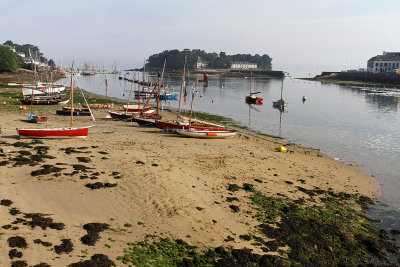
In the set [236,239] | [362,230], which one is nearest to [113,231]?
[236,239]

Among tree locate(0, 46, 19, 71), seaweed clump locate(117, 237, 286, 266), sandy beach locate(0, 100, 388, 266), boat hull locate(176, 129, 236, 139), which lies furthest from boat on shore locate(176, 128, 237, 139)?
tree locate(0, 46, 19, 71)

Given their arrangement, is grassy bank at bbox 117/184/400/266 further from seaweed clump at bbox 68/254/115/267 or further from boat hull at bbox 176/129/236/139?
boat hull at bbox 176/129/236/139

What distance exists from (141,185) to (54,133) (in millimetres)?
12803

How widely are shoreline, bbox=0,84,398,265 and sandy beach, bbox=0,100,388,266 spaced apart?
0.06 m

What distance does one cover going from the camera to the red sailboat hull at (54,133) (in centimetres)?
2627

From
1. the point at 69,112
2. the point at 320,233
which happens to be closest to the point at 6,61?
the point at 69,112

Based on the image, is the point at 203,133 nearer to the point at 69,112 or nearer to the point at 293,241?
the point at 293,241

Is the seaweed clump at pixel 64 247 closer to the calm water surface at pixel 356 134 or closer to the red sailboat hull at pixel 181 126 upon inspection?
the calm water surface at pixel 356 134

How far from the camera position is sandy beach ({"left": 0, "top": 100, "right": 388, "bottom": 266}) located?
43.4 feet

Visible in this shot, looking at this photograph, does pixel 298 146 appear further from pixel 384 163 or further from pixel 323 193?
pixel 323 193

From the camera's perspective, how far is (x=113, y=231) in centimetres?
1341

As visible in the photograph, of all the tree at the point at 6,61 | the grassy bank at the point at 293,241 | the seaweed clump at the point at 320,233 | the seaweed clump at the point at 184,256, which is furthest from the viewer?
the tree at the point at 6,61

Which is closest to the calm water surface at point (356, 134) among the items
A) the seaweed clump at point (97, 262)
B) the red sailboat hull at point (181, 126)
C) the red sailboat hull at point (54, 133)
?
the red sailboat hull at point (181, 126)

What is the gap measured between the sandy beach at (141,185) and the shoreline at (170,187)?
0.06 meters
